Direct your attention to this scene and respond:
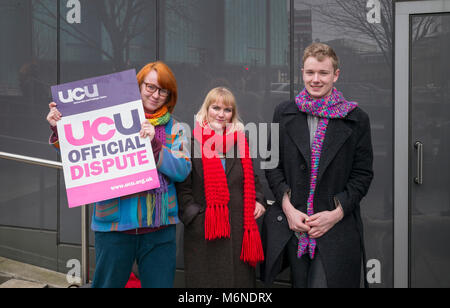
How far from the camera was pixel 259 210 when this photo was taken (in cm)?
297

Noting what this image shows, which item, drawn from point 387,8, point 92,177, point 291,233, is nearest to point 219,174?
point 291,233

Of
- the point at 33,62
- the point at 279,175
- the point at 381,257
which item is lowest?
the point at 381,257

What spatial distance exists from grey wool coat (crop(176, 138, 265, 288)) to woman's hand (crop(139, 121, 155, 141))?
0.37m

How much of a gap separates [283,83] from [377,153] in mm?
951

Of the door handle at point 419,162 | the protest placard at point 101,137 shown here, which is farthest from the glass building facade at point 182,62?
the protest placard at point 101,137

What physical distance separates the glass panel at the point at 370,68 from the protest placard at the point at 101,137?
65.7 inches

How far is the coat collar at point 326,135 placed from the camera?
267cm

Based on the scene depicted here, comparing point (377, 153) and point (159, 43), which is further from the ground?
point (159, 43)

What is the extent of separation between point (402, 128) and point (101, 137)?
2361 mm

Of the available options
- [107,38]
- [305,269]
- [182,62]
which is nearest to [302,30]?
[182,62]

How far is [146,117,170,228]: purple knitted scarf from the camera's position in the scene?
265 centimetres

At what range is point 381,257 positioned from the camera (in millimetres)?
3824

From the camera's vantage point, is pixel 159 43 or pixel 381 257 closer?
pixel 381 257
